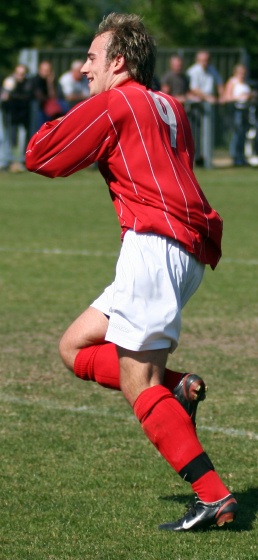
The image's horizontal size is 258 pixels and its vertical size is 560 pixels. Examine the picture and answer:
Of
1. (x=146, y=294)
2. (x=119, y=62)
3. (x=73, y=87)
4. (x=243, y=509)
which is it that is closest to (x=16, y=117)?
(x=73, y=87)

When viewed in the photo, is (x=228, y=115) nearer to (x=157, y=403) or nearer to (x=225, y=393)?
(x=225, y=393)

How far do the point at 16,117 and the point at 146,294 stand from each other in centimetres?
1992

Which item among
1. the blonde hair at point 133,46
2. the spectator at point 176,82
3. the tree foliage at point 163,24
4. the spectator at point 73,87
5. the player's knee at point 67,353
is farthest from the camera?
the tree foliage at point 163,24

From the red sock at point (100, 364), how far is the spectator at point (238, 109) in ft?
66.4

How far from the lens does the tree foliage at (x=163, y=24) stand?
45219mm

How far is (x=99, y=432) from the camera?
5973 mm

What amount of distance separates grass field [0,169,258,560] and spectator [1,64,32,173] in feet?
38.6

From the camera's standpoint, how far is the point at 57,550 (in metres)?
4.31

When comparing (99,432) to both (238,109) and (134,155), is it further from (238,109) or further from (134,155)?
(238,109)

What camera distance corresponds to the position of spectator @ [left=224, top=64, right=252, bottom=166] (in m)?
24.9

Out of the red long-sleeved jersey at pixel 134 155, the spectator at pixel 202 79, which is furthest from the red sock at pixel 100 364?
the spectator at pixel 202 79

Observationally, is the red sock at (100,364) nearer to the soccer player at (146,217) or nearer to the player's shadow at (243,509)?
the soccer player at (146,217)

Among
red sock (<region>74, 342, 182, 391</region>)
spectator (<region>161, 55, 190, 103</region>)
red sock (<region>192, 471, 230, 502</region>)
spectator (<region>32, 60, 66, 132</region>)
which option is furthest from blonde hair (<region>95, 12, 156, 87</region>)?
spectator (<region>161, 55, 190, 103</region>)

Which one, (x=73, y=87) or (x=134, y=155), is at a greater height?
(x=134, y=155)
